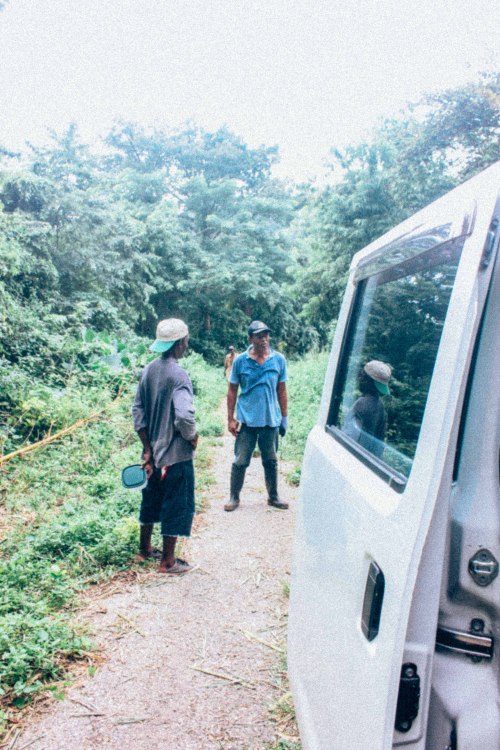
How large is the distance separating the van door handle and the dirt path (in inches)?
63.9

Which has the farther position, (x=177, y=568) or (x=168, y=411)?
(x=177, y=568)

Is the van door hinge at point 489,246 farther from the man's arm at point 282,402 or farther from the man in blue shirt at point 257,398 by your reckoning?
the man's arm at point 282,402

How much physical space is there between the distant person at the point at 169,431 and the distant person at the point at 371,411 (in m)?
2.04

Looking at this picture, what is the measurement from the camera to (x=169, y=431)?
152 inches

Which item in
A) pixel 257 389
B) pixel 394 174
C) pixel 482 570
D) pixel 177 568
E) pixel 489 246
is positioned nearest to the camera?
pixel 489 246

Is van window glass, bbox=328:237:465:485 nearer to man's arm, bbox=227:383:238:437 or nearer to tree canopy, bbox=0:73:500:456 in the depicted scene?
man's arm, bbox=227:383:238:437

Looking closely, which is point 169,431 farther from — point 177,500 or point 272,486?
point 272,486

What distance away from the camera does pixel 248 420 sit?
5.35 meters

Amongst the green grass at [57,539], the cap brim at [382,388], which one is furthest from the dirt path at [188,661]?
the cap brim at [382,388]

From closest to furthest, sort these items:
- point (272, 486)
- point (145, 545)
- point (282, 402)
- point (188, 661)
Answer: point (188, 661)
point (145, 545)
point (282, 402)
point (272, 486)

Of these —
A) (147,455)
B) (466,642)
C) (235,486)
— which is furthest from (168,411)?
(466,642)

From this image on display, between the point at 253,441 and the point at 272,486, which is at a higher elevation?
the point at 253,441

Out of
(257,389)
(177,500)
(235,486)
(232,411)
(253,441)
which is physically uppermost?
(257,389)

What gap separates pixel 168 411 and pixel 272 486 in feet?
7.29
